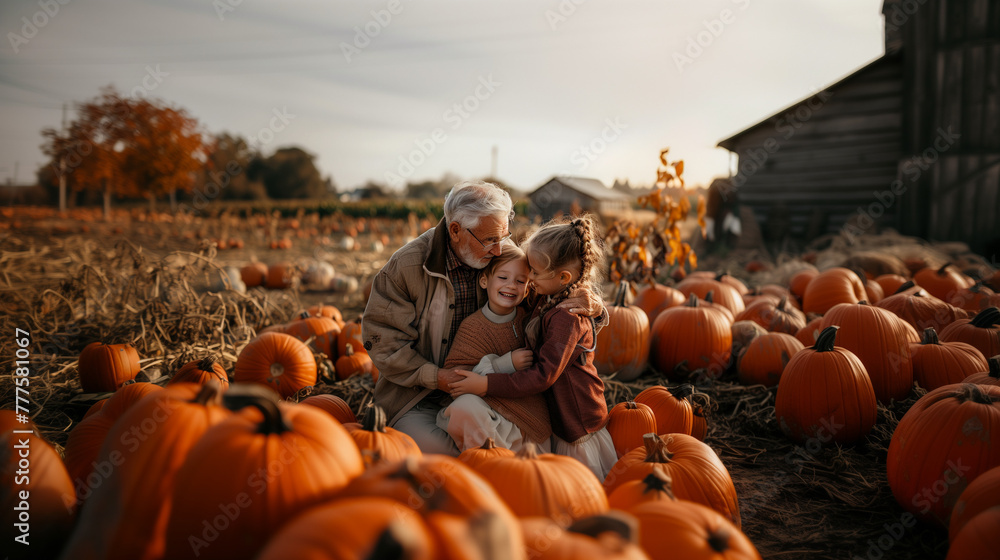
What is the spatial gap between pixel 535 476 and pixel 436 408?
1350 millimetres

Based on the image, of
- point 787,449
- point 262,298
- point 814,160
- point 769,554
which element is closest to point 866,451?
point 787,449

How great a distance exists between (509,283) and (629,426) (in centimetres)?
94

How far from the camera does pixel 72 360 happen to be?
13.5 feet

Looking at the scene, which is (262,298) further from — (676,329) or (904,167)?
(904,167)

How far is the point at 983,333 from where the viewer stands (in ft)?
11.4

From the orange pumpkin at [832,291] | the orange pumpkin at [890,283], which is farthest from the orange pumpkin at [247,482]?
the orange pumpkin at [890,283]

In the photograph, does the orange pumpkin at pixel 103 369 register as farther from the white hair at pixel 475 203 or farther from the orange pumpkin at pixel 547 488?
the orange pumpkin at pixel 547 488

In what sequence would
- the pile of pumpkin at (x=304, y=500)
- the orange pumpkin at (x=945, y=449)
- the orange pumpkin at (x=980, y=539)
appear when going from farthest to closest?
the orange pumpkin at (x=945, y=449) < the orange pumpkin at (x=980, y=539) < the pile of pumpkin at (x=304, y=500)

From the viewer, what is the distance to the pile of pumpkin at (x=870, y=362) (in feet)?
6.98

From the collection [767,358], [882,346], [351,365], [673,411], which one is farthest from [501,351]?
[882,346]

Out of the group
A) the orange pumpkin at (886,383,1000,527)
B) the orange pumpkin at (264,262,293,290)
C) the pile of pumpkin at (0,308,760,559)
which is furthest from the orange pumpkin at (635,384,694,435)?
the orange pumpkin at (264,262,293,290)

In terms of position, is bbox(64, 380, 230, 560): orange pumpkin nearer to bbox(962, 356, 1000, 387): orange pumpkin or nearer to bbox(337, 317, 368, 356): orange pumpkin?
bbox(337, 317, 368, 356): orange pumpkin

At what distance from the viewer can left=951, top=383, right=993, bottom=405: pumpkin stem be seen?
2184mm

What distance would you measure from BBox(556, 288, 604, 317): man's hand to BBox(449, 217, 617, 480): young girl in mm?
34
